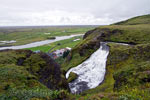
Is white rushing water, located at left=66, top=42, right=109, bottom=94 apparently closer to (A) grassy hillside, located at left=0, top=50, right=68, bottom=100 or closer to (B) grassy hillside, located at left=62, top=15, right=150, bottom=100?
(B) grassy hillside, located at left=62, top=15, right=150, bottom=100

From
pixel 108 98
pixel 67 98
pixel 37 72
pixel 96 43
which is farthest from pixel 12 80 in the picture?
pixel 96 43

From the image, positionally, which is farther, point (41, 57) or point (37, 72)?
point (41, 57)

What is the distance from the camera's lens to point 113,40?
42344mm

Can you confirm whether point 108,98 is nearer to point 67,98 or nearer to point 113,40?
point 67,98

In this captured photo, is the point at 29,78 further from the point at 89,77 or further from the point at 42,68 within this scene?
the point at 89,77

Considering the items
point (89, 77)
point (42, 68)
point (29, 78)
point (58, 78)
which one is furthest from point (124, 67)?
point (29, 78)

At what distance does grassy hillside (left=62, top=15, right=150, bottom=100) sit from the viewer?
8139 mm

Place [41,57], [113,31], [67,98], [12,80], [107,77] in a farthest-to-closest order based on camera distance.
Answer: [113,31], [107,77], [41,57], [12,80], [67,98]

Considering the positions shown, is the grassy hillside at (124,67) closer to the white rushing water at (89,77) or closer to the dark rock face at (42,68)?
the white rushing water at (89,77)

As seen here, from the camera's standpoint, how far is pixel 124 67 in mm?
19344

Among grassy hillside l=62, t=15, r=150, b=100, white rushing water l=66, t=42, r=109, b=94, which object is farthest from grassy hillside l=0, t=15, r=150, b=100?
white rushing water l=66, t=42, r=109, b=94

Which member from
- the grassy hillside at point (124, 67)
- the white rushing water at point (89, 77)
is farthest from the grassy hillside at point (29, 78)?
the white rushing water at point (89, 77)

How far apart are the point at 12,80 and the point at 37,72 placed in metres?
4.47

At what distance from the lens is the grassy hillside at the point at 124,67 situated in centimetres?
814
